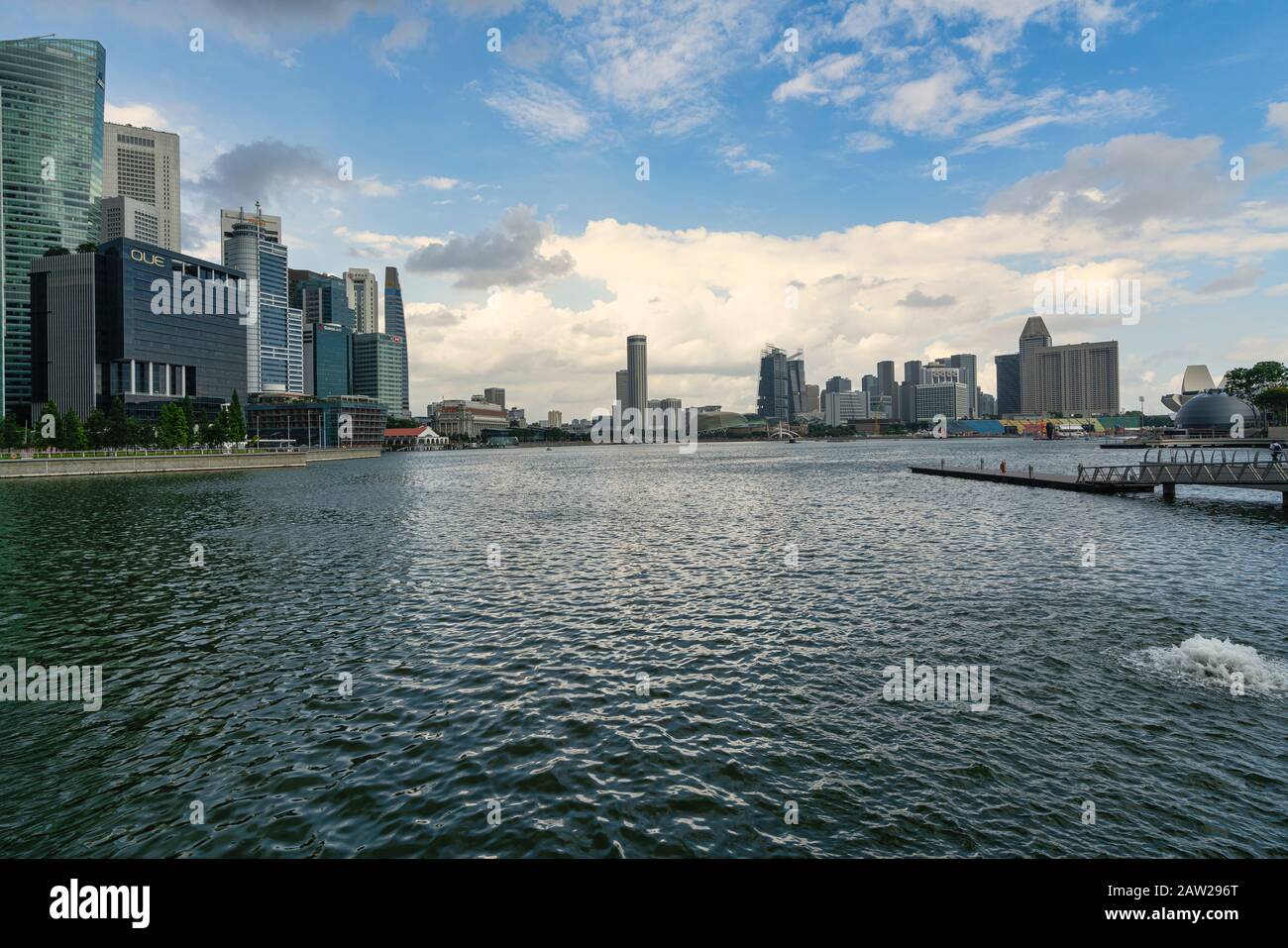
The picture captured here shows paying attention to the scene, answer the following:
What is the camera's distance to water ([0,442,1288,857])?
1323 centimetres

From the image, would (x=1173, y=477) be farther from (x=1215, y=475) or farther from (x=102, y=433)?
(x=102, y=433)

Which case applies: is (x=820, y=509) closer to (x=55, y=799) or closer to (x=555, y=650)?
(x=555, y=650)

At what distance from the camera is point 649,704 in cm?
1945

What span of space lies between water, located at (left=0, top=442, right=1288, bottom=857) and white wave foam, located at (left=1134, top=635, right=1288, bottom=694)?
11 centimetres

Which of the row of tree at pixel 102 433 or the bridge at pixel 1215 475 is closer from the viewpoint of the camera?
the bridge at pixel 1215 475

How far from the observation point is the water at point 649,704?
1323cm

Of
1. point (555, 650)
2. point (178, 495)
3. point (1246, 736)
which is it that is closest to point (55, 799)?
point (555, 650)

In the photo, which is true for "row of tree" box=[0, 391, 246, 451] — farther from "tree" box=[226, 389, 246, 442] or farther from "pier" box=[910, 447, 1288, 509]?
"pier" box=[910, 447, 1288, 509]

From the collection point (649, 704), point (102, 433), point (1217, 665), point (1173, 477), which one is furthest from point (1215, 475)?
point (102, 433)

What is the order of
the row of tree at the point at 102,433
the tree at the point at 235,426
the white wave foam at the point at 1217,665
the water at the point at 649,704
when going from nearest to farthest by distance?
the water at the point at 649,704
the white wave foam at the point at 1217,665
the row of tree at the point at 102,433
the tree at the point at 235,426

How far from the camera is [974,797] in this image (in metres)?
14.0

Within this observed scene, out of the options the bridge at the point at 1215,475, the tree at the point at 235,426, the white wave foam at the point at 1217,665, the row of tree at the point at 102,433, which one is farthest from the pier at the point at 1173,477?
the tree at the point at 235,426

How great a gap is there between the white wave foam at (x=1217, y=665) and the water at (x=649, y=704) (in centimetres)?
11

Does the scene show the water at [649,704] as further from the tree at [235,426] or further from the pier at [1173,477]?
the tree at [235,426]
